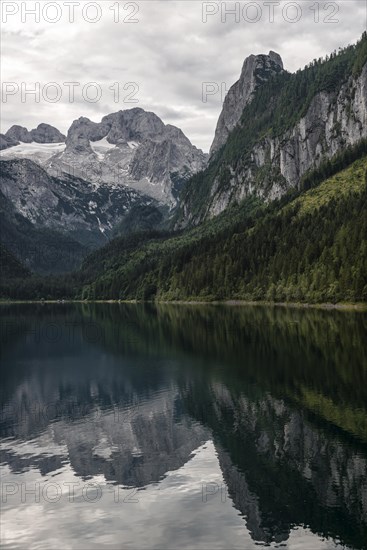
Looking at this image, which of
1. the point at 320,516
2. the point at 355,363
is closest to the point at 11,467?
the point at 320,516

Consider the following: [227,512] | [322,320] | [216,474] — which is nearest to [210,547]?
[227,512]

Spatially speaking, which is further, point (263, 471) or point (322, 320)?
point (322, 320)

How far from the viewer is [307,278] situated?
7520 inches

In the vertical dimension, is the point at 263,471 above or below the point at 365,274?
below

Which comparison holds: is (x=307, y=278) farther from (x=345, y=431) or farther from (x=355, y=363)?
(x=345, y=431)

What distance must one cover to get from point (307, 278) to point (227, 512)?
530 ft

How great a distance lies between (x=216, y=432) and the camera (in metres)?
50.9

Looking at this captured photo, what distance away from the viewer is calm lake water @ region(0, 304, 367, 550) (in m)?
32.3

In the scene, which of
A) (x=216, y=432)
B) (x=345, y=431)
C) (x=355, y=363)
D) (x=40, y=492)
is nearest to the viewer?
(x=40, y=492)

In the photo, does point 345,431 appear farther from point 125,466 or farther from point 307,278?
point 307,278

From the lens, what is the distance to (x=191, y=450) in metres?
46.7

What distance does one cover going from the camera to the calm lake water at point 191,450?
3234cm

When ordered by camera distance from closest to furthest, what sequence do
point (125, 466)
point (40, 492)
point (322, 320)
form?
point (40, 492) → point (125, 466) → point (322, 320)

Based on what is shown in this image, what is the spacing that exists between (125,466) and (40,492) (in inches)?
285
